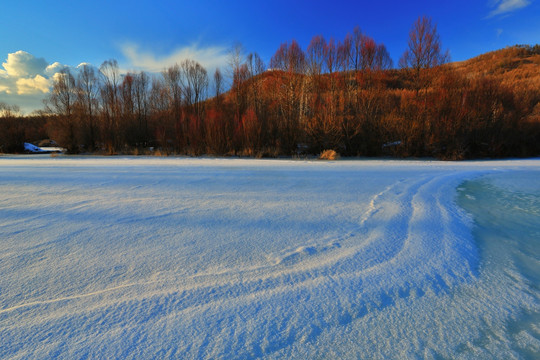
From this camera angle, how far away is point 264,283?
1.53 m

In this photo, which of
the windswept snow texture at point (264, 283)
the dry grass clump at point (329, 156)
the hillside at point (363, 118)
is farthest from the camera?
the hillside at point (363, 118)

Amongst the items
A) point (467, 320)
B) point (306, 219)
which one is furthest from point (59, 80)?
point (467, 320)

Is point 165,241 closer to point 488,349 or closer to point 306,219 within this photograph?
point 306,219

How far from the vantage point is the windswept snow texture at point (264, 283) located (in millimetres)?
1111

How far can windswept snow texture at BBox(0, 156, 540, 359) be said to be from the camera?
111 centimetres

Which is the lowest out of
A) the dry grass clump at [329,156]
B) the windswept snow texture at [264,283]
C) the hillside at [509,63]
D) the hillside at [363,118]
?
the windswept snow texture at [264,283]

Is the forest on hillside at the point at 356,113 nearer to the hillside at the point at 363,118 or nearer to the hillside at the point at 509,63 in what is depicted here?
the hillside at the point at 363,118

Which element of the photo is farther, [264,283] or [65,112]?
[65,112]

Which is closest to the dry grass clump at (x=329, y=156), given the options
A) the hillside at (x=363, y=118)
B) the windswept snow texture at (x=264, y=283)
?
the hillside at (x=363, y=118)

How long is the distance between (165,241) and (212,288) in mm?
895

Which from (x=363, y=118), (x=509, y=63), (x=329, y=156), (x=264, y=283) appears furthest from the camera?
(x=509, y=63)

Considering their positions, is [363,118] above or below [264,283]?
above

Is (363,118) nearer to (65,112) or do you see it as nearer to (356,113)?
(356,113)

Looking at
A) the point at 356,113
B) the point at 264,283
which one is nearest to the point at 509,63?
the point at 356,113
